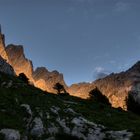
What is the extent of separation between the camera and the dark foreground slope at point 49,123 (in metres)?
52.8

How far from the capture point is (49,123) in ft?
187

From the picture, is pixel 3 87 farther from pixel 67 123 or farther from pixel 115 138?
pixel 115 138

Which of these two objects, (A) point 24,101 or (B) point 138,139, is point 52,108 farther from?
(B) point 138,139

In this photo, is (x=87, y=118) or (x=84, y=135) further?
(x=87, y=118)

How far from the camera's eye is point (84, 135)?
181ft

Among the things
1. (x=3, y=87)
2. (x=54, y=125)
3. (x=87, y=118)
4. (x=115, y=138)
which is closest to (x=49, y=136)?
(x=54, y=125)

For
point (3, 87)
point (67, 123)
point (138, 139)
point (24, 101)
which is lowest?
point (138, 139)

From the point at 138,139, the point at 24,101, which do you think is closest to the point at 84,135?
the point at 138,139

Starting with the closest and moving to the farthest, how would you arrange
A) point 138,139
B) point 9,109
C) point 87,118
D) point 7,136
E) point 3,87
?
point 7,136 → point 138,139 → point 9,109 → point 87,118 → point 3,87

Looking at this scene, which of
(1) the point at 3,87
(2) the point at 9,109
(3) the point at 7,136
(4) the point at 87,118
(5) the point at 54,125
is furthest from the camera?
(1) the point at 3,87

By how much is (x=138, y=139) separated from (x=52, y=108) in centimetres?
1908

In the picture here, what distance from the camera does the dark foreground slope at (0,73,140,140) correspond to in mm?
52781

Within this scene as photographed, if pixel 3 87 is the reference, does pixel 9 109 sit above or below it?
below

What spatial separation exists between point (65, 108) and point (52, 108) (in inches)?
147
